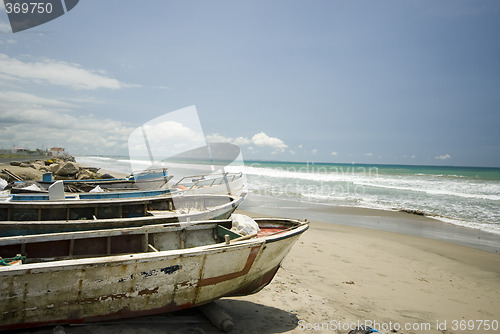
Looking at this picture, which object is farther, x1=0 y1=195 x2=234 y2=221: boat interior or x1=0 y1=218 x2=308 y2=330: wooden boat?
x1=0 y1=195 x2=234 y2=221: boat interior

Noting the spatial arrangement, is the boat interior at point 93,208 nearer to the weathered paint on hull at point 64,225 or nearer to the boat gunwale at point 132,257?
the weathered paint on hull at point 64,225

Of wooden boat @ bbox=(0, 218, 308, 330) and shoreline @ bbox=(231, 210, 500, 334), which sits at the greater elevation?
wooden boat @ bbox=(0, 218, 308, 330)

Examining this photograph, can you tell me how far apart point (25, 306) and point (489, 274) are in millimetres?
9972

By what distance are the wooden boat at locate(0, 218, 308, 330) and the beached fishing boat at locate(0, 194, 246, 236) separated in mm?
1300

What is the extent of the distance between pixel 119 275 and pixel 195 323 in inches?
56.4

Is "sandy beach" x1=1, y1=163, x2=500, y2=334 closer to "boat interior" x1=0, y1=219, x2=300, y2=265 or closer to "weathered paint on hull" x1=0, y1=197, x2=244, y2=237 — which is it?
"boat interior" x1=0, y1=219, x2=300, y2=265

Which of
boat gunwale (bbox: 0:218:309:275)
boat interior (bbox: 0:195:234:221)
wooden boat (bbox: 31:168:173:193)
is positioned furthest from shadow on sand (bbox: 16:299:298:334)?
wooden boat (bbox: 31:168:173:193)

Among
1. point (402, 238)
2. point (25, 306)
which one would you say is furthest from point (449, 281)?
point (25, 306)

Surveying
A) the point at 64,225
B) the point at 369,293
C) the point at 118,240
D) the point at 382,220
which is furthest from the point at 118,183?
the point at 382,220

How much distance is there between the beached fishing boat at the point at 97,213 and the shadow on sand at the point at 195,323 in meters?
2.60

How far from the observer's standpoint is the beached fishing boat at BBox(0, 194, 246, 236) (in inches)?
245

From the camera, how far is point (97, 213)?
7.77m

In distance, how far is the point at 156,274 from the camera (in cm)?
391

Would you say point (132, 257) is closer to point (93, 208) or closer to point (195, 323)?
point (195, 323)
